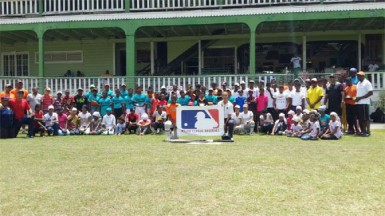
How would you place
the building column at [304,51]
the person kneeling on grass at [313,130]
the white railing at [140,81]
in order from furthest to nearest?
the building column at [304,51] < the white railing at [140,81] < the person kneeling on grass at [313,130]

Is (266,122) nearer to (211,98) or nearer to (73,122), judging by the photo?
(211,98)

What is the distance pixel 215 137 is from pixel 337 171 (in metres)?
6.14

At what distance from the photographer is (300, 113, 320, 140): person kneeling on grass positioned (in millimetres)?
13297

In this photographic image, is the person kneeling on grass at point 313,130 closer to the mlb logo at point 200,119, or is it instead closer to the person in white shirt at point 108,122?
the mlb logo at point 200,119

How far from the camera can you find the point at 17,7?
70.9 ft

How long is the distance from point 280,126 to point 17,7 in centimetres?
1293

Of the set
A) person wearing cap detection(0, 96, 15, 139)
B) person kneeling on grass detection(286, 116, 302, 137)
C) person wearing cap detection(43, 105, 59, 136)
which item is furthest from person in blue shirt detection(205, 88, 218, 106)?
person wearing cap detection(0, 96, 15, 139)

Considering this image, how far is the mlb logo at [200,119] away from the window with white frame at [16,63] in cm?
1529

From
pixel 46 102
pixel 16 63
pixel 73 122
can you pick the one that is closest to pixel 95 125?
pixel 73 122

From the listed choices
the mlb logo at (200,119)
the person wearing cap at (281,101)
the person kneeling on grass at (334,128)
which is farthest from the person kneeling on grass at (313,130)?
the mlb logo at (200,119)

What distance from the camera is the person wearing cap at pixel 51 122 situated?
612 inches

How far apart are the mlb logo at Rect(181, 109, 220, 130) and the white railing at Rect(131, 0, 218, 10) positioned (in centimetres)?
806

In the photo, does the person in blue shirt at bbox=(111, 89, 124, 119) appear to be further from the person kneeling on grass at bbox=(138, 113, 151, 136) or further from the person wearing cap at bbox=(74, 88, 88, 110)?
the person kneeling on grass at bbox=(138, 113, 151, 136)

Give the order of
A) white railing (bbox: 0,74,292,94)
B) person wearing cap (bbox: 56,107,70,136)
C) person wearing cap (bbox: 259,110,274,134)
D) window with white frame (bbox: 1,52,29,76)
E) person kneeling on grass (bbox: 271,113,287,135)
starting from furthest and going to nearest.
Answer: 1. window with white frame (bbox: 1,52,29,76)
2. white railing (bbox: 0,74,292,94)
3. person wearing cap (bbox: 56,107,70,136)
4. person wearing cap (bbox: 259,110,274,134)
5. person kneeling on grass (bbox: 271,113,287,135)
